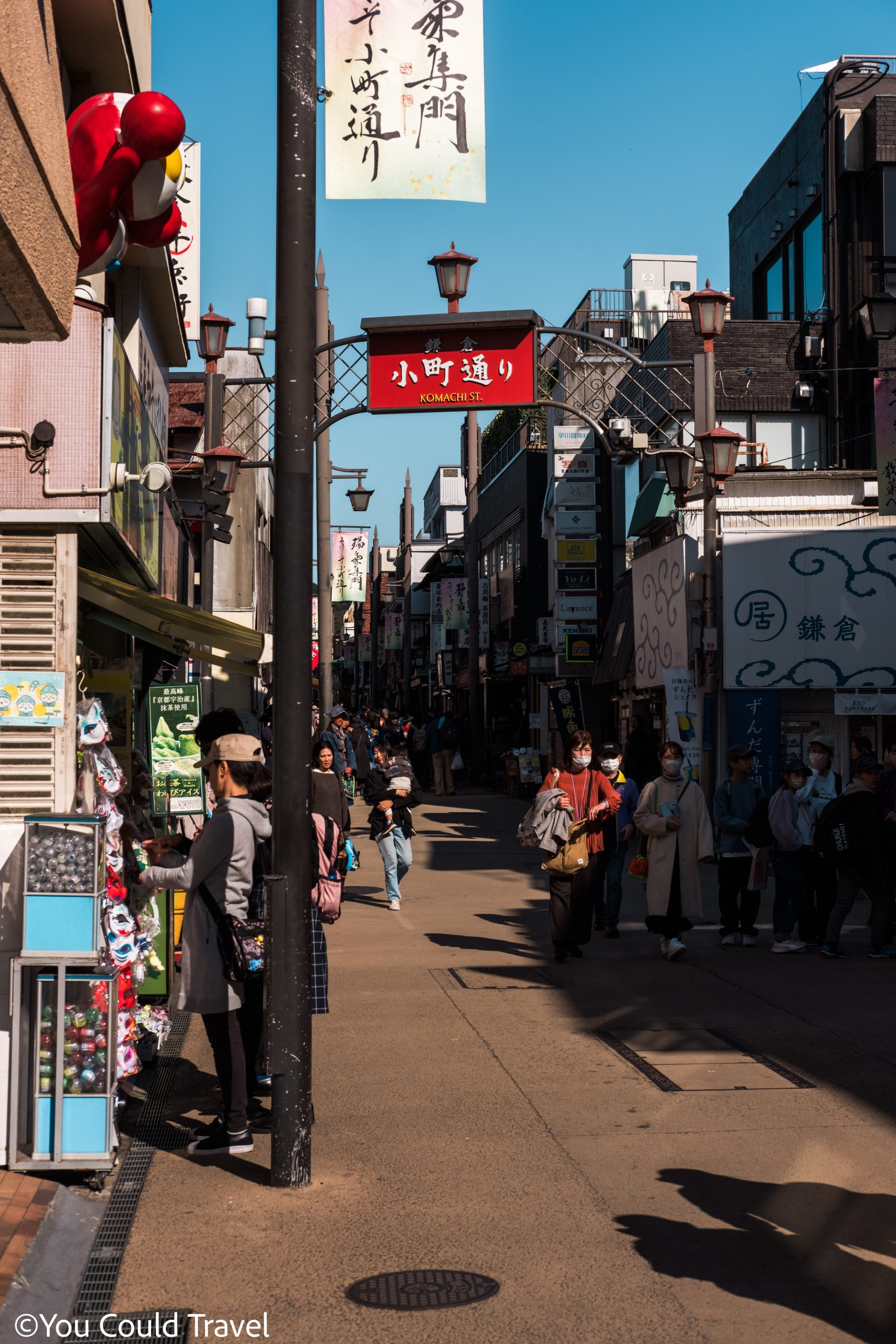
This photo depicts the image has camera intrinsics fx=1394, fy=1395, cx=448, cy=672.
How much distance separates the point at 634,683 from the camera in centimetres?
2959

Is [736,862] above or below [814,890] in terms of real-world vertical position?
above

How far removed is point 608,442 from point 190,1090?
10022 millimetres

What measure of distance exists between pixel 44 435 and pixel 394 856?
909cm

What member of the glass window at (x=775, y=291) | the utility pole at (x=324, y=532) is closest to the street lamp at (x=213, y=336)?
the utility pole at (x=324, y=532)

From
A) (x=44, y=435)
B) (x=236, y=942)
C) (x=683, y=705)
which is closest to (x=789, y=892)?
(x=236, y=942)

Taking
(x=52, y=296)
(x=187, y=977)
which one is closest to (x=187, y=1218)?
(x=187, y=977)

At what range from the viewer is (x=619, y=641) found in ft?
99.1

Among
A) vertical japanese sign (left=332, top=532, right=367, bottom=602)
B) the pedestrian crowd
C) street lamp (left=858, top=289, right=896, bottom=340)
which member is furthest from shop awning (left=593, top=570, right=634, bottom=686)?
the pedestrian crowd

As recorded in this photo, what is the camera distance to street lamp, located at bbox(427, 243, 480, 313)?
14.0 meters

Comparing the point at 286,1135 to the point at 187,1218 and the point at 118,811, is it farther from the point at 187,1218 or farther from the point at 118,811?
the point at 118,811

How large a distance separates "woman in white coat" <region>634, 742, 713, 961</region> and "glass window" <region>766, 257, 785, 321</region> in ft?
68.2

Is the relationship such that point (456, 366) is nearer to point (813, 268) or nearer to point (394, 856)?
point (394, 856)

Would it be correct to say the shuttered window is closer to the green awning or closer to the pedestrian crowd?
the pedestrian crowd

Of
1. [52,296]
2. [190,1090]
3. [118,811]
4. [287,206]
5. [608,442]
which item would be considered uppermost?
[608,442]
